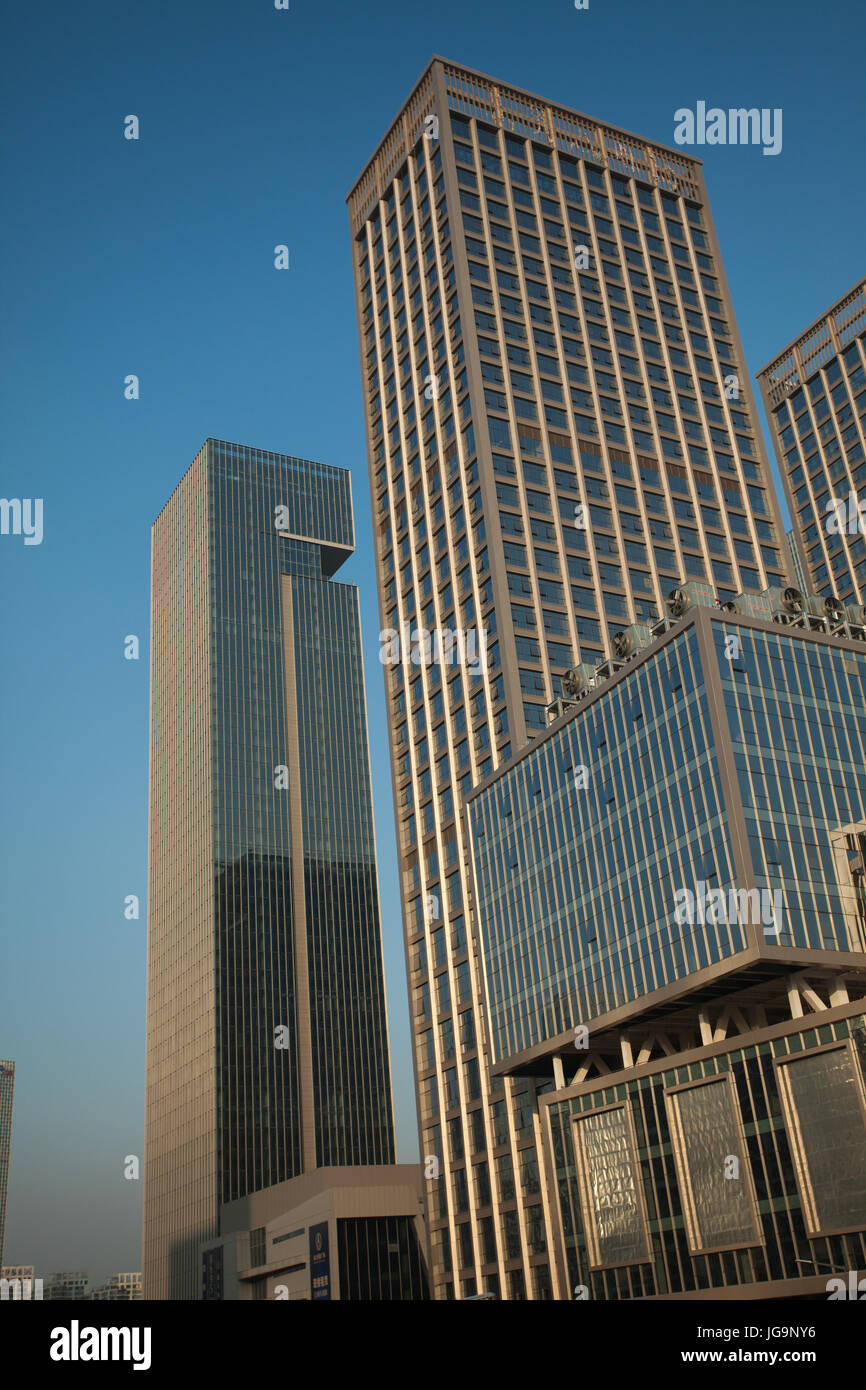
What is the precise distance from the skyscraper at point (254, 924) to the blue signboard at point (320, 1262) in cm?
4103

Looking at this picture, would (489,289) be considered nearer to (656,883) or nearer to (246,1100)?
(656,883)

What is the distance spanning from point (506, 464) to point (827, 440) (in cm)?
5618

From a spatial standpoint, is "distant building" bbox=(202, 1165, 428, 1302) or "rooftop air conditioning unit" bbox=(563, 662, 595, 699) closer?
A: "rooftop air conditioning unit" bbox=(563, 662, 595, 699)

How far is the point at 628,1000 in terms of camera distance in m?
72.6

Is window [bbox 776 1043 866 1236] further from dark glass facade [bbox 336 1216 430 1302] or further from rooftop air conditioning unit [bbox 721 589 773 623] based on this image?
dark glass facade [bbox 336 1216 430 1302]

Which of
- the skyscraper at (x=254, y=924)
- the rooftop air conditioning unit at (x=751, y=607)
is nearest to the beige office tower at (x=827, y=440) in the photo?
the rooftop air conditioning unit at (x=751, y=607)

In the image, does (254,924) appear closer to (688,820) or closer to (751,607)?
(751,607)

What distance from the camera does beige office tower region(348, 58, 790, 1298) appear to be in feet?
330

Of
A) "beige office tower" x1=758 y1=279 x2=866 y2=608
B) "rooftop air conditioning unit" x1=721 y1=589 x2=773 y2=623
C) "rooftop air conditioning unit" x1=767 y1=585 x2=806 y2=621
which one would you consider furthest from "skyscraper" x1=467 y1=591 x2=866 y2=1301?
"beige office tower" x1=758 y1=279 x2=866 y2=608

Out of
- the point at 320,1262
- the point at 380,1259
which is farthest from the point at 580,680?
the point at 320,1262

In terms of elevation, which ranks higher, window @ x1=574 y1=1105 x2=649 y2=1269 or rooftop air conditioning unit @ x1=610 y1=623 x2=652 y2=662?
rooftop air conditioning unit @ x1=610 y1=623 x2=652 y2=662

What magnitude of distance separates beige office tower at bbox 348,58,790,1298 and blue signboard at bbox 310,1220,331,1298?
18418mm
